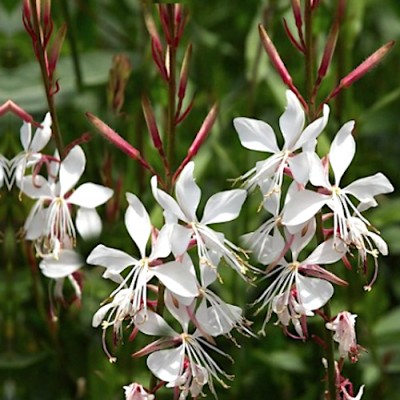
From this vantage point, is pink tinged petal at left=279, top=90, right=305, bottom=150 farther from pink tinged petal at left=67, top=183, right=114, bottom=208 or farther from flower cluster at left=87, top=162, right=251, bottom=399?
pink tinged petal at left=67, top=183, right=114, bottom=208

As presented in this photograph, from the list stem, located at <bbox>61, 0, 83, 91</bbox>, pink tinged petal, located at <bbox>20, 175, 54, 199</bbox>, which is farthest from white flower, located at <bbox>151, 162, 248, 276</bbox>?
stem, located at <bbox>61, 0, 83, 91</bbox>

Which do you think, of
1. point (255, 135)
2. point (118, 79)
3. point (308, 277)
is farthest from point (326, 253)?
point (118, 79)

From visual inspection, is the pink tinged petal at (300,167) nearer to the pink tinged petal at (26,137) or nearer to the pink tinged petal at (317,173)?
the pink tinged petal at (317,173)

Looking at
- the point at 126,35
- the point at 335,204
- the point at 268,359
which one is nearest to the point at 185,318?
the point at 335,204

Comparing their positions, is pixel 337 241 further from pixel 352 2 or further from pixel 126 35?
pixel 126 35

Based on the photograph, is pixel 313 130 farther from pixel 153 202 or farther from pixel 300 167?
pixel 153 202
